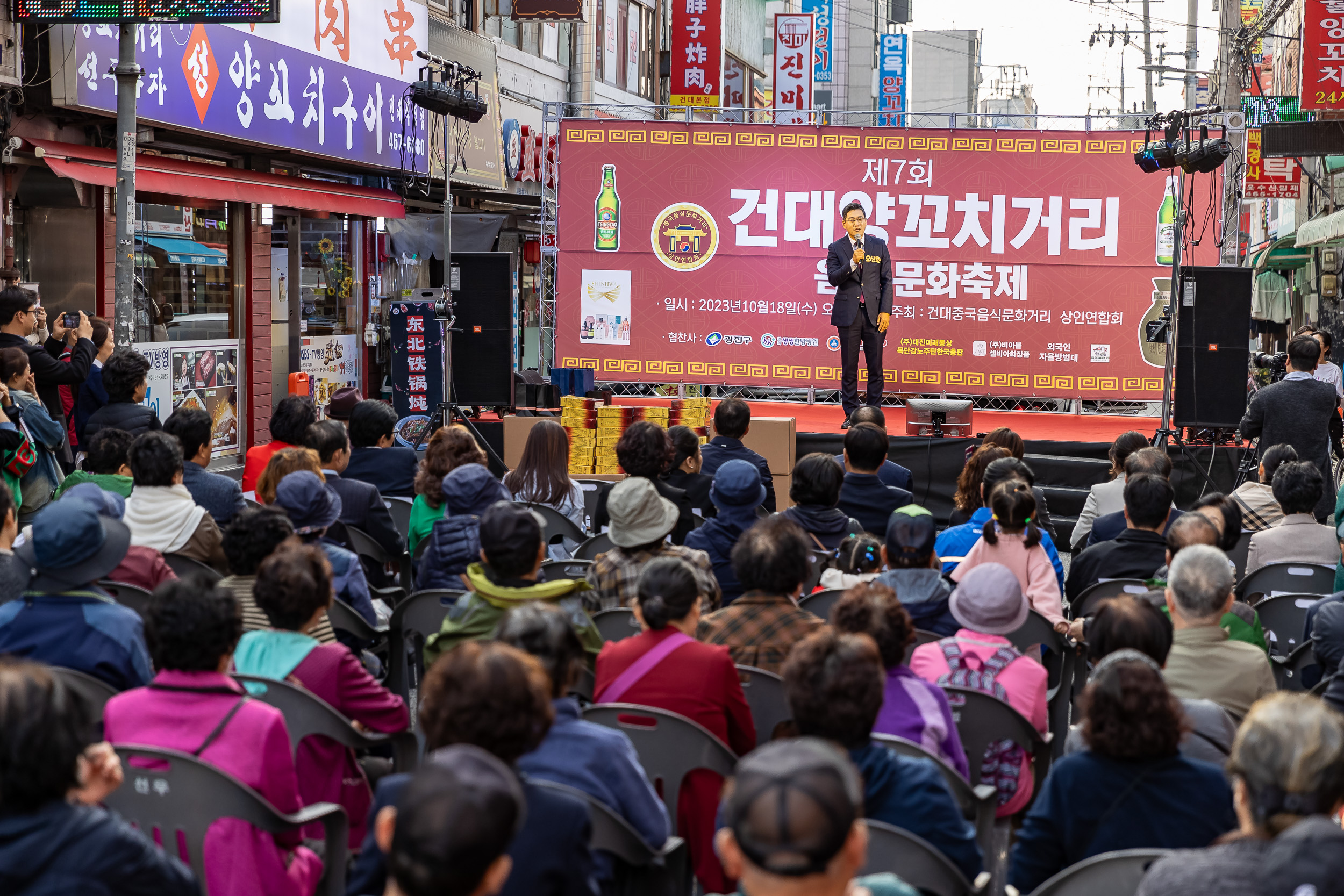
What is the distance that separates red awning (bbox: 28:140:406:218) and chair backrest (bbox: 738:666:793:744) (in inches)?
260

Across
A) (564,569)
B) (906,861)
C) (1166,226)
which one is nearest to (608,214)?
(1166,226)

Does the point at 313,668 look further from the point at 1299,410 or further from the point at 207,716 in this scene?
the point at 1299,410

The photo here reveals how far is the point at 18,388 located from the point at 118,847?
189 inches

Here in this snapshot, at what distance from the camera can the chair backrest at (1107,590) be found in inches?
171

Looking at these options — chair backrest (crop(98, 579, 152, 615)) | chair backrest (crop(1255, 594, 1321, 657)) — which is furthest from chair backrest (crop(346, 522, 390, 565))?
chair backrest (crop(1255, 594, 1321, 657))

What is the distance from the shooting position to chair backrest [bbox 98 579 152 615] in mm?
3736

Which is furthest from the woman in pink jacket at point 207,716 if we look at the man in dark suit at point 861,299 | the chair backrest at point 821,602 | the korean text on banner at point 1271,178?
the korean text on banner at point 1271,178

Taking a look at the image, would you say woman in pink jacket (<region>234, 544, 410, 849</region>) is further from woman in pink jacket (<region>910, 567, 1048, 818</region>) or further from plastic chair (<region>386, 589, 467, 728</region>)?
woman in pink jacket (<region>910, 567, 1048, 818</region>)

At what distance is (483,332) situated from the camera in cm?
998

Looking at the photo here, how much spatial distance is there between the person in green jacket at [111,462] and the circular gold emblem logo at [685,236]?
7625mm

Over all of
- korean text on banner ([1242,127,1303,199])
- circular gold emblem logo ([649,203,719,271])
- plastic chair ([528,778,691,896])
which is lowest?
plastic chair ([528,778,691,896])

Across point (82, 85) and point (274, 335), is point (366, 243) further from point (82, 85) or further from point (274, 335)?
point (82, 85)

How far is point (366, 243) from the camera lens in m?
15.3

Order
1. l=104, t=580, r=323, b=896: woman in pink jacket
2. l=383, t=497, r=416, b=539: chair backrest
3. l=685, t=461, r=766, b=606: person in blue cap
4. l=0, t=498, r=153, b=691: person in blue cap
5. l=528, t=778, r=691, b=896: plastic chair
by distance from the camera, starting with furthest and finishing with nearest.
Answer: l=383, t=497, r=416, b=539: chair backrest, l=685, t=461, r=766, b=606: person in blue cap, l=0, t=498, r=153, b=691: person in blue cap, l=104, t=580, r=323, b=896: woman in pink jacket, l=528, t=778, r=691, b=896: plastic chair
